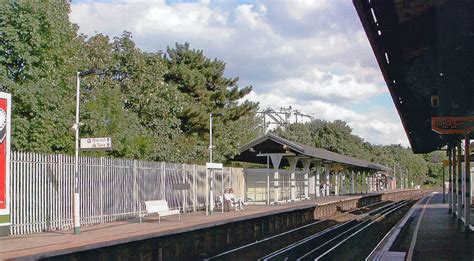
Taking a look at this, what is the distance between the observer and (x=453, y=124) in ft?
58.5

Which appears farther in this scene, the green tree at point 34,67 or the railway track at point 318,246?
the green tree at point 34,67

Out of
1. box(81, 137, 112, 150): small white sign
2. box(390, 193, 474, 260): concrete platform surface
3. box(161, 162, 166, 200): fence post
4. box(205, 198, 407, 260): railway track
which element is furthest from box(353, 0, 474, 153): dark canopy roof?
box(161, 162, 166, 200): fence post

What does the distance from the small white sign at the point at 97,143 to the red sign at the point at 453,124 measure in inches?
366

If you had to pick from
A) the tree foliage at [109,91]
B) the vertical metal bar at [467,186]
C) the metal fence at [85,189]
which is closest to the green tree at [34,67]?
the tree foliage at [109,91]

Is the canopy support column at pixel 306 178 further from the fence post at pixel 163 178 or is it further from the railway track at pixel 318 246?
the fence post at pixel 163 178

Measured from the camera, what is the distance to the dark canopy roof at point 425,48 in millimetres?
10102

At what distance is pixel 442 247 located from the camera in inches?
659

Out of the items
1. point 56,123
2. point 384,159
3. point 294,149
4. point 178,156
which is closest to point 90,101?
point 56,123

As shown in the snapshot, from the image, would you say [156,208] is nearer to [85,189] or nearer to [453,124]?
[85,189]

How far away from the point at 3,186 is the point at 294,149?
23.7m

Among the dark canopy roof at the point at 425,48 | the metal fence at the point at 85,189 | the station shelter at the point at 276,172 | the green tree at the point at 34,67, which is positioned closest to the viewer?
the dark canopy roof at the point at 425,48

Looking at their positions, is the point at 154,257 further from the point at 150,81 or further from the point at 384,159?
the point at 384,159

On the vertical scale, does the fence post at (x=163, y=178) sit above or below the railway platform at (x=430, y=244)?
above

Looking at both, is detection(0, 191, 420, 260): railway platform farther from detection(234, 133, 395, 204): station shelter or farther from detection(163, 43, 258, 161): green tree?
detection(163, 43, 258, 161): green tree
